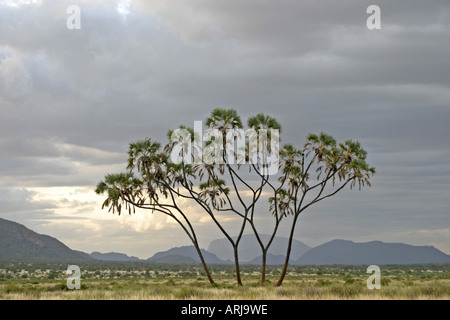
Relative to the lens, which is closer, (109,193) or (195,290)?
(195,290)

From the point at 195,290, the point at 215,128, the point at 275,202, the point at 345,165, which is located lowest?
the point at 195,290

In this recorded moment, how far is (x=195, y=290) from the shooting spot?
105ft
